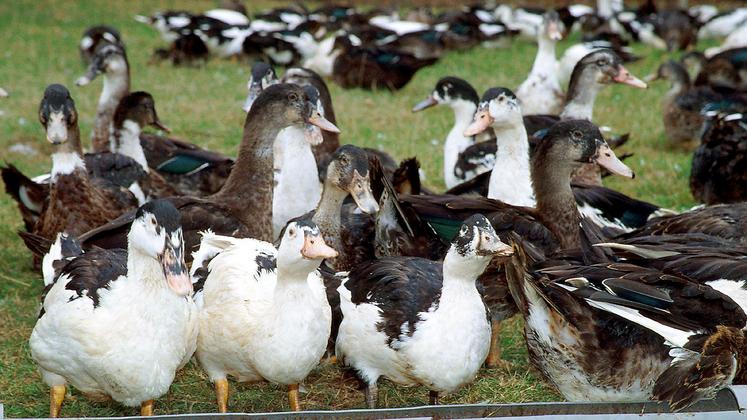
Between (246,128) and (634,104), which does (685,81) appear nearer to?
(634,104)

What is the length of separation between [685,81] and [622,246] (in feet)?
23.5

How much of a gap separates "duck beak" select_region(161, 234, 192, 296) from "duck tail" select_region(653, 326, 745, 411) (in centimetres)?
196

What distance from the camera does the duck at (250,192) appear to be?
5.75 meters

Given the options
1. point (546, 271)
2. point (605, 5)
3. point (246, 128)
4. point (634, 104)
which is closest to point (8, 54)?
point (634, 104)

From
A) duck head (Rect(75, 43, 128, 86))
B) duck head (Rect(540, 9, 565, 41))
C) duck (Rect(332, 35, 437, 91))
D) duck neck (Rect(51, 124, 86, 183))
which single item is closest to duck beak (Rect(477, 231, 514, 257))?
duck neck (Rect(51, 124, 86, 183))

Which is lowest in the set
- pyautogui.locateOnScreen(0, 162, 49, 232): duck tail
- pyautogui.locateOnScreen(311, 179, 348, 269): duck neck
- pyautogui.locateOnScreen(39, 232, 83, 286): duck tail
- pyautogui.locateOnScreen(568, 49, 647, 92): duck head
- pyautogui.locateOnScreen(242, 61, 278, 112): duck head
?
pyautogui.locateOnScreen(0, 162, 49, 232): duck tail

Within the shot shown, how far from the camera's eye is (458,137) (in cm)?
860

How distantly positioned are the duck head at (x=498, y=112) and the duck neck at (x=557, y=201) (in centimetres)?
92

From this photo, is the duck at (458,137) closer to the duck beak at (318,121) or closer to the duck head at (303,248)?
the duck beak at (318,121)

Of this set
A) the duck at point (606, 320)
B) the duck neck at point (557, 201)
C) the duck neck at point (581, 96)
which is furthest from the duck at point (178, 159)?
the duck at point (606, 320)

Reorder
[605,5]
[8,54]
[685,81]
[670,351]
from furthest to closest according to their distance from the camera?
1. [605,5]
2. [8,54]
3. [685,81]
4. [670,351]

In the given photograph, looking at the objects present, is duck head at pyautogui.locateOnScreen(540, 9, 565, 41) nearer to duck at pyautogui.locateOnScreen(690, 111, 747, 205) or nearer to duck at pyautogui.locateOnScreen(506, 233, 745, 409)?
duck at pyautogui.locateOnScreen(690, 111, 747, 205)

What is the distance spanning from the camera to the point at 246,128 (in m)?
6.29

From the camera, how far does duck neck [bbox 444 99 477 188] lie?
332 inches
